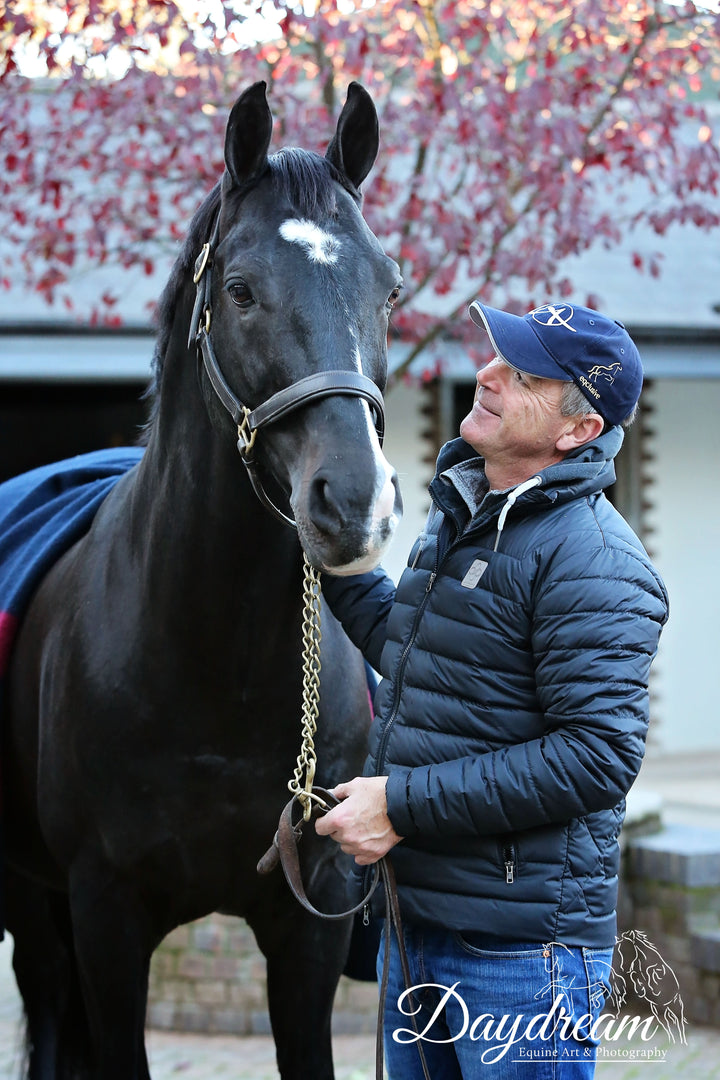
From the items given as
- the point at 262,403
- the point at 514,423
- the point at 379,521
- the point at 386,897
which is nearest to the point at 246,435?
the point at 262,403

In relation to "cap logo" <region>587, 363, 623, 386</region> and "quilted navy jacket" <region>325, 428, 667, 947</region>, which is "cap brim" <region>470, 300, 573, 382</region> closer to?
"cap logo" <region>587, 363, 623, 386</region>

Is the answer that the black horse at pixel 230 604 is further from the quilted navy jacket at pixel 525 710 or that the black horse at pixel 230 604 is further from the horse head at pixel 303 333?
the quilted navy jacket at pixel 525 710

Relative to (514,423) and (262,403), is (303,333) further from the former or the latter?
(514,423)

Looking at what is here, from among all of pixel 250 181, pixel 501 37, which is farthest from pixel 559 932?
pixel 501 37

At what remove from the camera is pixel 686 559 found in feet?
30.4

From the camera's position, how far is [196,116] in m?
4.64

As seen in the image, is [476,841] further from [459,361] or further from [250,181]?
[459,361]

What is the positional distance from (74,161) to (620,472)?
548cm

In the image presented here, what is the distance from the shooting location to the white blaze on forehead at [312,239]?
198 cm

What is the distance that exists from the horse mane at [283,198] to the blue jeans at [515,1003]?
1253mm

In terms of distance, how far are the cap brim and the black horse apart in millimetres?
195

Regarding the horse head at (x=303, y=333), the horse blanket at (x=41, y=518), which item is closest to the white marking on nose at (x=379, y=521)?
the horse head at (x=303, y=333)

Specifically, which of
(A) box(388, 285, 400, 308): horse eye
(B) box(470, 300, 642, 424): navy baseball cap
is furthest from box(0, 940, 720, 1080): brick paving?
(A) box(388, 285, 400, 308): horse eye

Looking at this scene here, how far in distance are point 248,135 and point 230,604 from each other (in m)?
0.85
